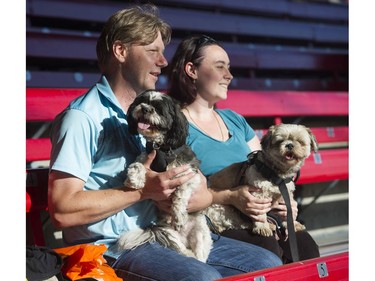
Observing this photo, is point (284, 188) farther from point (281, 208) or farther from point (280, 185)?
point (281, 208)

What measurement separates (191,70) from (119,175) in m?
0.90

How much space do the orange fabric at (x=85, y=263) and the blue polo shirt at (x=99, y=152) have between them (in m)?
0.18

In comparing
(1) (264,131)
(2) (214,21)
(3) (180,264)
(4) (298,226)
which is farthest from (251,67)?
(3) (180,264)

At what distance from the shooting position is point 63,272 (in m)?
2.15

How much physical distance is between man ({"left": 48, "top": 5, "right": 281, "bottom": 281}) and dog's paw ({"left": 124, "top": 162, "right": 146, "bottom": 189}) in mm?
22

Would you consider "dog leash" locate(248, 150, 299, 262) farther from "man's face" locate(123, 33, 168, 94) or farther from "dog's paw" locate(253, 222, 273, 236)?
"man's face" locate(123, 33, 168, 94)

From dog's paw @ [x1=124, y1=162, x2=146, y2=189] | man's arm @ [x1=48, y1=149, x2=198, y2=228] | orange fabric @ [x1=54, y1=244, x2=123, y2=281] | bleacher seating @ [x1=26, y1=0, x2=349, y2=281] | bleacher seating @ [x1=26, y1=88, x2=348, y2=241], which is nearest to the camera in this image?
orange fabric @ [x1=54, y1=244, x2=123, y2=281]

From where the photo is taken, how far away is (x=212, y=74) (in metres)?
3.15

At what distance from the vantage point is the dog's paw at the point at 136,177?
7.74 feet

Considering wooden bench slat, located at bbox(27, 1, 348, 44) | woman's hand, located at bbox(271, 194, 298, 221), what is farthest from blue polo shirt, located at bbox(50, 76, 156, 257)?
wooden bench slat, located at bbox(27, 1, 348, 44)

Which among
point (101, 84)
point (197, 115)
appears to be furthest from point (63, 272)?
point (197, 115)

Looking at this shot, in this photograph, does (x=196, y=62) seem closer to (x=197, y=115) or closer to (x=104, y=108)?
(x=197, y=115)

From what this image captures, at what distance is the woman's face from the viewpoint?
316cm
